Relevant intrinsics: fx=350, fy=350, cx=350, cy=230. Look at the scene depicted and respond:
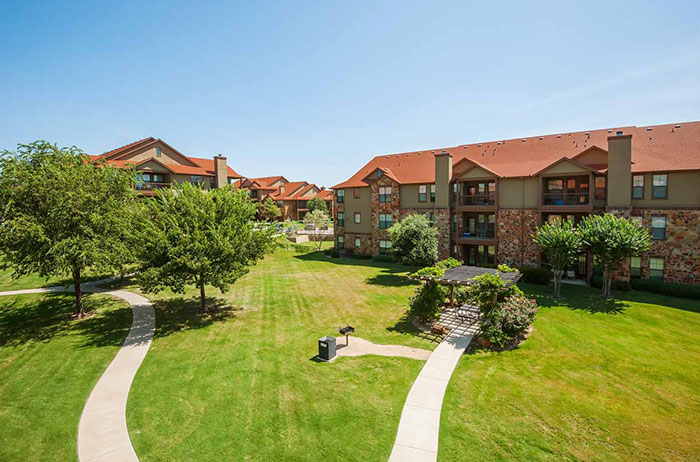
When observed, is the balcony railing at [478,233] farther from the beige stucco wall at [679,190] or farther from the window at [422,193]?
the beige stucco wall at [679,190]

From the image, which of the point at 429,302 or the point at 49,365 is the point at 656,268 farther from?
the point at 49,365

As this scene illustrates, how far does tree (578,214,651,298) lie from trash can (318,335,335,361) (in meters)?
18.3

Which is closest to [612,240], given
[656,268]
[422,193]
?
[656,268]

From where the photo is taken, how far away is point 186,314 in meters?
21.7

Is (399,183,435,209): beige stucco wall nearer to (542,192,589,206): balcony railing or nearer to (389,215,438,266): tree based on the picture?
(389,215,438,266): tree

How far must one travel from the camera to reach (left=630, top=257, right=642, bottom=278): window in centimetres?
2583

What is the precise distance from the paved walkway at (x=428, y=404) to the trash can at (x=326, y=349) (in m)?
3.85

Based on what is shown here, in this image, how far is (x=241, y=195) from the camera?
21.8 metres

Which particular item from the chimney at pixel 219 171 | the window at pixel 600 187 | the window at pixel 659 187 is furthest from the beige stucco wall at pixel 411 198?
the chimney at pixel 219 171

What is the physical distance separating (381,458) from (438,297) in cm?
1083

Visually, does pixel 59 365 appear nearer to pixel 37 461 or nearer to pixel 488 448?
pixel 37 461

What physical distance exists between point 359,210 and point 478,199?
13.6m

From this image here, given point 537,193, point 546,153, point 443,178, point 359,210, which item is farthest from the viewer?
point 359,210

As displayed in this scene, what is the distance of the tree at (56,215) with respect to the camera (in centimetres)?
1780
